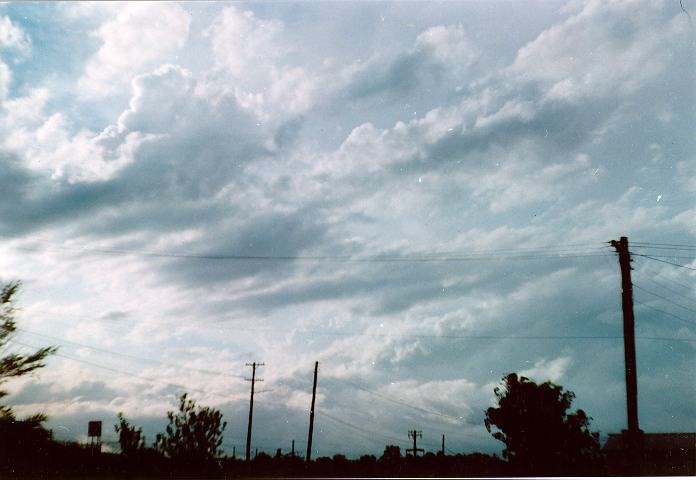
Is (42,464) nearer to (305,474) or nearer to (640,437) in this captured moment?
(640,437)

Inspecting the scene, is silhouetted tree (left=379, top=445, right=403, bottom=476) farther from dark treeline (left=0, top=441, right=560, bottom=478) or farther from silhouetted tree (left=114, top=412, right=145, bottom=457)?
silhouetted tree (left=114, top=412, right=145, bottom=457)

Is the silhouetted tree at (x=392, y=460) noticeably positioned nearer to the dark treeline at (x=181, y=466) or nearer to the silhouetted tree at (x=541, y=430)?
the dark treeline at (x=181, y=466)

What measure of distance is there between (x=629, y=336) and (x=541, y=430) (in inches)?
1030

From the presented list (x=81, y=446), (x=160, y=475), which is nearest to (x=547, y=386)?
(x=160, y=475)

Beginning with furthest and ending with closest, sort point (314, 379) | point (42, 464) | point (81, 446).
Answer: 1. point (314, 379)
2. point (81, 446)
3. point (42, 464)

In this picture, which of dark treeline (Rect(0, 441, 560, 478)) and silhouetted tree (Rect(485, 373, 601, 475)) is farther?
silhouetted tree (Rect(485, 373, 601, 475))

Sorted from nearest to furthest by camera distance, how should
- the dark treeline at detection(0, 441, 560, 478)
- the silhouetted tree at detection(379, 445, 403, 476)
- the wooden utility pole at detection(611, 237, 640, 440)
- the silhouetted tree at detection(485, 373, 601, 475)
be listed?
the wooden utility pole at detection(611, 237, 640, 440) < the dark treeline at detection(0, 441, 560, 478) < the silhouetted tree at detection(485, 373, 601, 475) < the silhouetted tree at detection(379, 445, 403, 476)

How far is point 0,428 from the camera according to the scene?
17.8 m

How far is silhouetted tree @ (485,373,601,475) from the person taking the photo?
128ft

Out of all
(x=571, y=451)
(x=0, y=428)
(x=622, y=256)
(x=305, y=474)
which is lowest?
(x=305, y=474)

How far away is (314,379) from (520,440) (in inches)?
669

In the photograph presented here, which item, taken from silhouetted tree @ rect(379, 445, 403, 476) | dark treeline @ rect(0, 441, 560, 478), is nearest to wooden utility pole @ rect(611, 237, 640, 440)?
dark treeline @ rect(0, 441, 560, 478)

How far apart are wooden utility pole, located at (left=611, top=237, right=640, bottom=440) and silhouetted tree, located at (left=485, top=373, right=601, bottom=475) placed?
24.0m

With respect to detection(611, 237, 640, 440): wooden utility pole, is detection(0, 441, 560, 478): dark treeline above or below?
below
